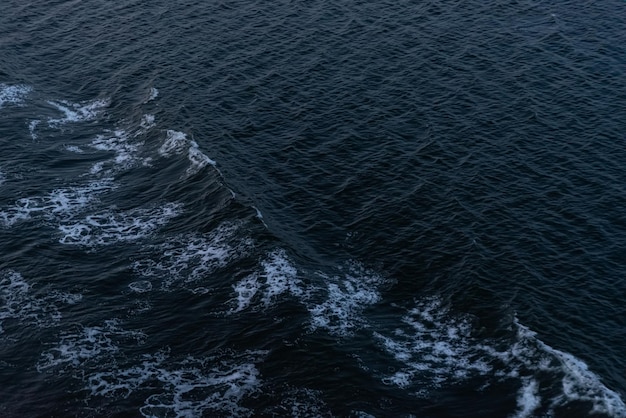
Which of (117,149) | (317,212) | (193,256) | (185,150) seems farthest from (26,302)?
(317,212)

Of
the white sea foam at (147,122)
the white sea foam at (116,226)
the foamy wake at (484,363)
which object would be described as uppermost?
the white sea foam at (147,122)

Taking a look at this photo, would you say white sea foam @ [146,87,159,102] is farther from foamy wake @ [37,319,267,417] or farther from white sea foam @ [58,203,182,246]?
foamy wake @ [37,319,267,417]

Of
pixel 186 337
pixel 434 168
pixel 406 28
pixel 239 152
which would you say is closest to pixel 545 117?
pixel 434 168

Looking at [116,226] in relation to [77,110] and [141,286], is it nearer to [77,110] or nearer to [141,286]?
[141,286]

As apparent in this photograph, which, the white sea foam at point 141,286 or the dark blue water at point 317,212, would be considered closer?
the dark blue water at point 317,212

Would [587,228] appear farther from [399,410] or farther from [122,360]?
[122,360]

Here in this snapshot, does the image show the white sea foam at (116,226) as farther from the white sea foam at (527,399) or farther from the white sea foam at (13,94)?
the white sea foam at (527,399)

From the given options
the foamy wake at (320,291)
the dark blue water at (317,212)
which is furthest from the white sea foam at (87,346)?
the foamy wake at (320,291)
